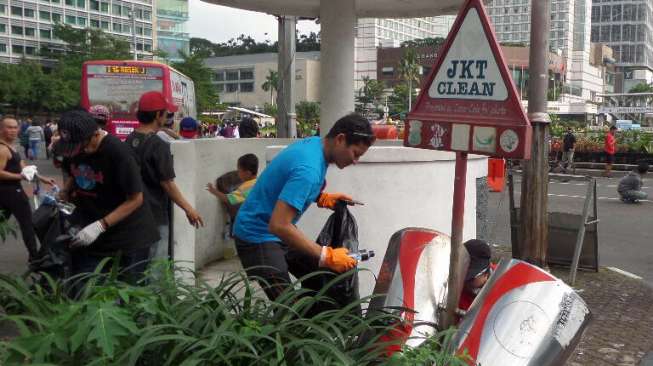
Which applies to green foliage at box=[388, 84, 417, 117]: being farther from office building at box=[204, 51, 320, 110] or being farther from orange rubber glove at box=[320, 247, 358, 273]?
orange rubber glove at box=[320, 247, 358, 273]

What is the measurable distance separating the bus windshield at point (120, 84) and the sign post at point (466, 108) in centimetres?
1918

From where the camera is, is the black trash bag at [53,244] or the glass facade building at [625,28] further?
the glass facade building at [625,28]

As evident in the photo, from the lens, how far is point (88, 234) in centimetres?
378

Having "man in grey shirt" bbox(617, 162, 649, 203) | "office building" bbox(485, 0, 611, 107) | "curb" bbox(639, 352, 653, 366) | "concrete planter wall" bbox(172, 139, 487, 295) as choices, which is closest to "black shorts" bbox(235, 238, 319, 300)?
"concrete planter wall" bbox(172, 139, 487, 295)

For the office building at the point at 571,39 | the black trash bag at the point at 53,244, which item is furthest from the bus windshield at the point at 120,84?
the office building at the point at 571,39

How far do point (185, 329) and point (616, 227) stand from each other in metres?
10.5

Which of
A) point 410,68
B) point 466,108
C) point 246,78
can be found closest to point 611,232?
point 466,108

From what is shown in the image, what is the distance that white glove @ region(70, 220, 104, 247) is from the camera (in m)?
3.78

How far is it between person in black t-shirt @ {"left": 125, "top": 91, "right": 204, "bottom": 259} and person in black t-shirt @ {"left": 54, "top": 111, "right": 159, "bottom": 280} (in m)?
0.62

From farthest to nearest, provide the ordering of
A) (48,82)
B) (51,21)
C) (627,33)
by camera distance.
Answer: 1. (627,33)
2. (51,21)
3. (48,82)

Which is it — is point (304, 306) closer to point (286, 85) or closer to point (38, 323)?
point (38, 323)

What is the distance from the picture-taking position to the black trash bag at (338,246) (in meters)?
3.64

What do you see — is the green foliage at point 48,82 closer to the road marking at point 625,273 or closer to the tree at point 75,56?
the tree at point 75,56

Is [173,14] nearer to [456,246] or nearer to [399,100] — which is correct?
[399,100]
